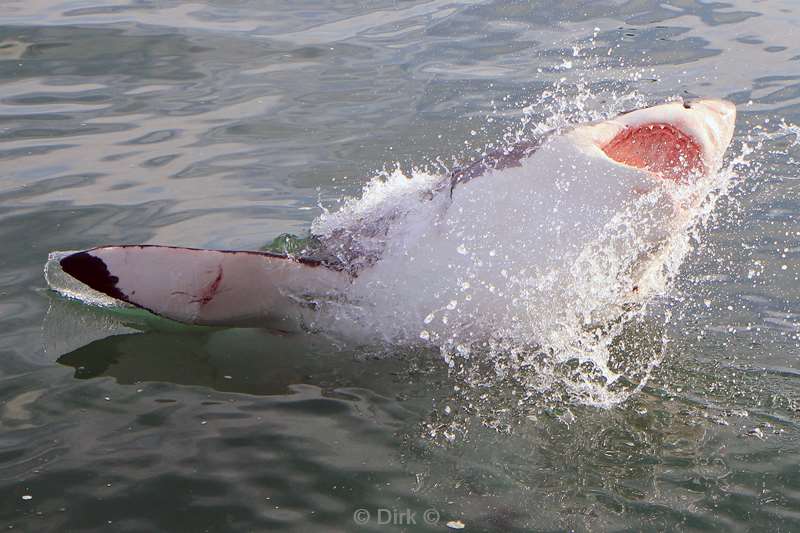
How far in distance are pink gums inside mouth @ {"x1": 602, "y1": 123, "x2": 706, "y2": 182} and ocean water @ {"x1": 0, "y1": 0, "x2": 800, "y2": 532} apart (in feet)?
2.41

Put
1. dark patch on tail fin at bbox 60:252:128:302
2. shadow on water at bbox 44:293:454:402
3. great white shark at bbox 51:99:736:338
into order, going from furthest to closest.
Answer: shadow on water at bbox 44:293:454:402 → dark patch on tail fin at bbox 60:252:128:302 → great white shark at bbox 51:99:736:338

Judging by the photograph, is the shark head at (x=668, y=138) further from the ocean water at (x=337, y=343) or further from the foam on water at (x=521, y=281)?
the ocean water at (x=337, y=343)

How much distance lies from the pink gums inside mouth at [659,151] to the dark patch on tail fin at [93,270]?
5.67 feet

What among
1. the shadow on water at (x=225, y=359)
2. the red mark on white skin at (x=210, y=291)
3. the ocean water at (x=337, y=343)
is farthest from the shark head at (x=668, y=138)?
the red mark on white skin at (x=210, y=291)

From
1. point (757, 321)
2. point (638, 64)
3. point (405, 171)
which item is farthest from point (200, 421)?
point (638, 64)

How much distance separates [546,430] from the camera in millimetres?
3174

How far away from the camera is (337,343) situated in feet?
12.1

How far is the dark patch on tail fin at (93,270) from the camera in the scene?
3.43 metres

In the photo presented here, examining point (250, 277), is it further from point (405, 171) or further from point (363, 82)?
point (363, 82)

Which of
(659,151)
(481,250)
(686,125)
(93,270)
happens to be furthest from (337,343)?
(686,125)

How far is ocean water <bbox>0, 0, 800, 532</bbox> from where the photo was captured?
285 cm

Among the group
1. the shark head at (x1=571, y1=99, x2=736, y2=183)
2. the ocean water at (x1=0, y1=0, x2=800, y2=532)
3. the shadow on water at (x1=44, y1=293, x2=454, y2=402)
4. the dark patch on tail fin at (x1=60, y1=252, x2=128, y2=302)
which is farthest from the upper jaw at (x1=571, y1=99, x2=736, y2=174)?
the dark patch on tail fin at (x1=60, y1=252, x2=128, y2=302)

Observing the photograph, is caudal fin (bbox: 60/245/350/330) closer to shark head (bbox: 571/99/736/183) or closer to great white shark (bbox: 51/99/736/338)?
great white shark (bbox: 51/99/736/338)

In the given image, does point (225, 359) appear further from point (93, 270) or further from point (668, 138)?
point (668, 138)
